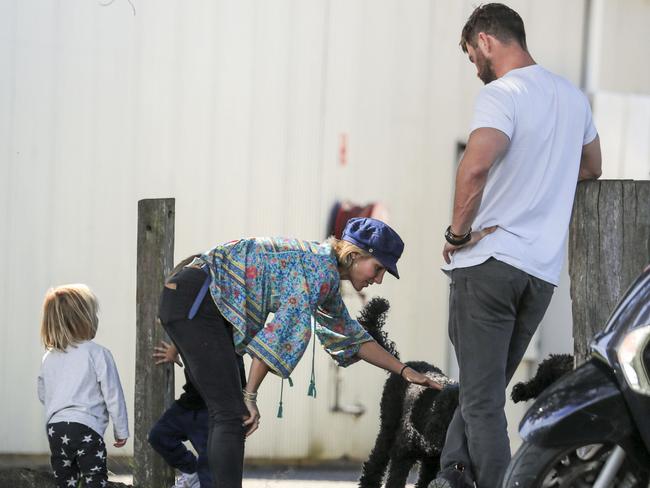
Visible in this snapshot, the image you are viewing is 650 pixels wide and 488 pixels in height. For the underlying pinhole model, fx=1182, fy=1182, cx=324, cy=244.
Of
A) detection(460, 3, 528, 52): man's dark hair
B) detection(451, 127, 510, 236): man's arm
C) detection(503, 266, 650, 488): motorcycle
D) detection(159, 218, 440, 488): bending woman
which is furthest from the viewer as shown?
detection(159, 218, 440, 488): bending woman

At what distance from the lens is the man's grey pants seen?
4.64 meters

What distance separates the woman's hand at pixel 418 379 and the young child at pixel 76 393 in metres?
1.47

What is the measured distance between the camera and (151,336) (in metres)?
6.11

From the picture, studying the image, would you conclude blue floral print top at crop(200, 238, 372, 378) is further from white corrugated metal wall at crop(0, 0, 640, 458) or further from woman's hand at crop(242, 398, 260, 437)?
white corrugated metal wall at crop(0, 0, 640, 458)

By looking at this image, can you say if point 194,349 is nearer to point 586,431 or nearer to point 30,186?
point 586,431

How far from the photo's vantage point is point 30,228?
743cm

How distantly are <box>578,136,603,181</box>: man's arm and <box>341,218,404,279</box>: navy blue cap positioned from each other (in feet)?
2.72

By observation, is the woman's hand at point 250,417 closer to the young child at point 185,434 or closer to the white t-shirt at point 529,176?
the young child at point 185,434

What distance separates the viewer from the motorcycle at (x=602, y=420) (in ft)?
12.0

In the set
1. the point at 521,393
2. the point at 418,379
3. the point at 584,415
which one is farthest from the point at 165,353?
the point at 584,415

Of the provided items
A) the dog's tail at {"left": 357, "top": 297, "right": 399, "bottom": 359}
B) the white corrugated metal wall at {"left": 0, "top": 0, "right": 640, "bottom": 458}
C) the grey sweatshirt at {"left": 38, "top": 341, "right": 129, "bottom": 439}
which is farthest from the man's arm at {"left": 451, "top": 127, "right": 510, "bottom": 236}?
the white corrugated metal wall at {"left": 0, "top": 0, "right": 640, "bottom": 458}

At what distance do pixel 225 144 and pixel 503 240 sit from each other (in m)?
3.40

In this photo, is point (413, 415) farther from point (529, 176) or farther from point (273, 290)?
point (529, 176)

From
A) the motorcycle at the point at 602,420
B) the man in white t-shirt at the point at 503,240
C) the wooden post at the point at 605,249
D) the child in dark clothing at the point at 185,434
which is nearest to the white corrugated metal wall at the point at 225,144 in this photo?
the child in dark clothing at the point at 185,434
